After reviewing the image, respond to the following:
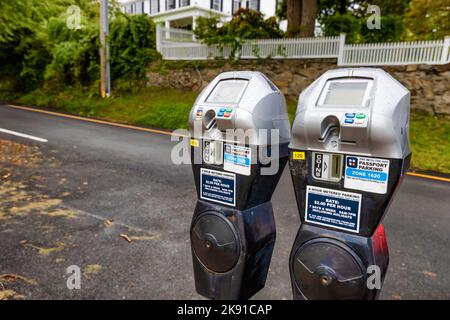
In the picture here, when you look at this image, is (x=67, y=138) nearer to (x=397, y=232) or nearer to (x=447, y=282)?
(x=397, y=232)

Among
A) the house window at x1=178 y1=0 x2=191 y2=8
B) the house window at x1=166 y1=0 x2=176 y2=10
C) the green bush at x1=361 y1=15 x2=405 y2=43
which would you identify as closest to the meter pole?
the green bush at x1=361 y1=15 x2=405 y2=43

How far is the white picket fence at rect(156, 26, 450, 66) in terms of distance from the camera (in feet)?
24.2

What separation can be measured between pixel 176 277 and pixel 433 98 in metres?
7.04

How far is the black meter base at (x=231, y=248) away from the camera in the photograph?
6.08 feet

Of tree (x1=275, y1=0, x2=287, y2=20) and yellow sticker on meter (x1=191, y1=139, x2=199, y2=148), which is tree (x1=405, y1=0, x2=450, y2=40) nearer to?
tree (x1=275, y1=0, x2=287, y2=20)

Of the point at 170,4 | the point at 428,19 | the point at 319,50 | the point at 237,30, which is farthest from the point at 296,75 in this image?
the point at 170,4

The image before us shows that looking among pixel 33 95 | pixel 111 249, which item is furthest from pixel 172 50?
pixel 111 249

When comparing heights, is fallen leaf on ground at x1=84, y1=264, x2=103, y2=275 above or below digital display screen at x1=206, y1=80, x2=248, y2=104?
below

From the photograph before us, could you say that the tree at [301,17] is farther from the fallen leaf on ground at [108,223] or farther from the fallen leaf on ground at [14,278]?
the fallen leaf on ground at [14,278]

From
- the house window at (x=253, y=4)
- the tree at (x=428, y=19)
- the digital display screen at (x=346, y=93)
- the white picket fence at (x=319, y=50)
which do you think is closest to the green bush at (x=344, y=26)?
the white picket fence at (x=319, y=50)

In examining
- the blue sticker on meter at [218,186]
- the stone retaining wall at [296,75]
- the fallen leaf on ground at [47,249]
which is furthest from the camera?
the stone retaining wall at [296,75]

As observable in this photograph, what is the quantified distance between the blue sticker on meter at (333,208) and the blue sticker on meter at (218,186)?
39 centimetres

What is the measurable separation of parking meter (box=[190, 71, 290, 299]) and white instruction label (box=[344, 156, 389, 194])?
420 mm

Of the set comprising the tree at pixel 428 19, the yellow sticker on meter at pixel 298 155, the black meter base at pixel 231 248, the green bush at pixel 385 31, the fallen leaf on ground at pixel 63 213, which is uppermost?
the tree at pixel 428 19
